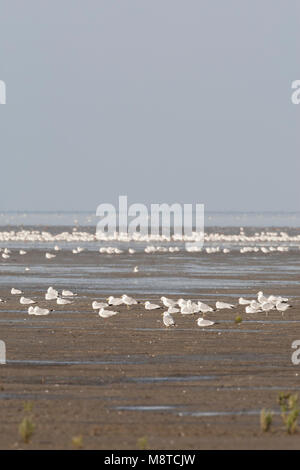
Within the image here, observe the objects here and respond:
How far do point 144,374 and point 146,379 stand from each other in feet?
1.75

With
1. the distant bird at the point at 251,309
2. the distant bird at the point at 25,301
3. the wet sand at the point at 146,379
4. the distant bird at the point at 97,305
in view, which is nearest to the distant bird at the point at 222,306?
the wet sand at the point at 146,379

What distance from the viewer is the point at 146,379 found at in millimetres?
17219

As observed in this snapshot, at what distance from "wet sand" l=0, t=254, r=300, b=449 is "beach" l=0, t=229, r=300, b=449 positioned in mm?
15

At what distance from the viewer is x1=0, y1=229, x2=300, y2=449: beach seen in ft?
43.1

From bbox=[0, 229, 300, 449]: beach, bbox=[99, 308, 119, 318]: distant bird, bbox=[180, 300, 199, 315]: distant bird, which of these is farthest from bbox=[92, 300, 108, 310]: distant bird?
bbox=[180, 300, 199, 315]: distant bird

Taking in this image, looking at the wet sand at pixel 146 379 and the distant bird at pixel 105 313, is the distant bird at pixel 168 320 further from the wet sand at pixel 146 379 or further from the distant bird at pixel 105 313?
the distant bird at pixel 105 313

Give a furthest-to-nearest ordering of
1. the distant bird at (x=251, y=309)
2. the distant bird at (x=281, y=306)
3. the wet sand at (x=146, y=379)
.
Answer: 1. the distant bird at (x=281, y=306)
2. the distant bird at (x=251, y=309)
3. the wet sand at (x=146, y=379)

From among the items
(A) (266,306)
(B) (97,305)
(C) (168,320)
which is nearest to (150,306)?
(B) (97,305)

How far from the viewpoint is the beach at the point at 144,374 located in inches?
517

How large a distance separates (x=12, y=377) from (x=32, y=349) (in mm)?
3439

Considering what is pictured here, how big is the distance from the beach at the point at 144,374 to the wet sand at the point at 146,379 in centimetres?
1

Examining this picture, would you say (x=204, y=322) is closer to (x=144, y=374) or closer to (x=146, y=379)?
(x=144, y=374)
